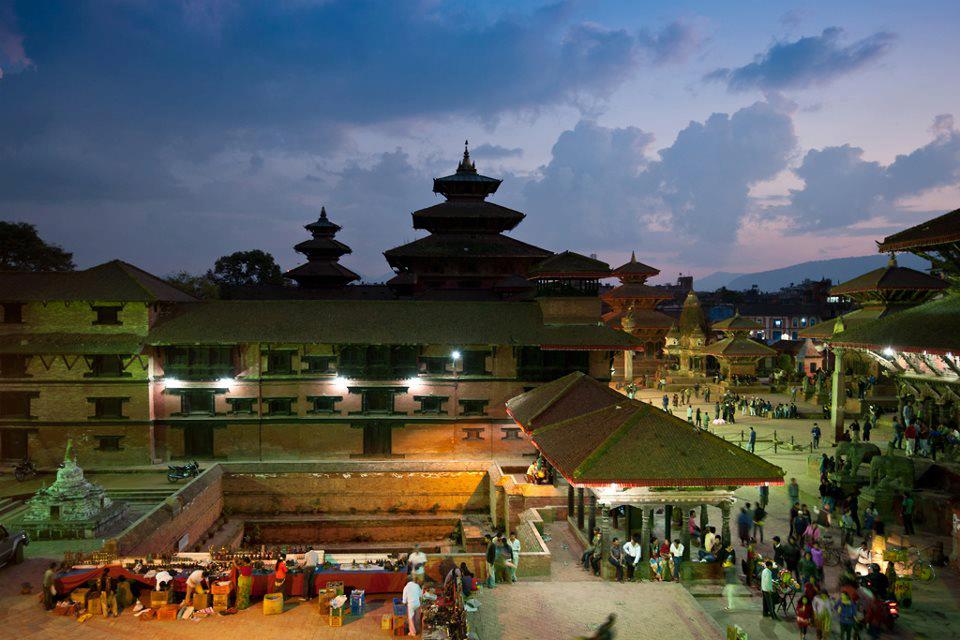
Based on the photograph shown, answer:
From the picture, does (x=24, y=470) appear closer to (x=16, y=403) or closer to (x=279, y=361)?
(x=16, y=403)

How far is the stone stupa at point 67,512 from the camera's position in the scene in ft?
76.2

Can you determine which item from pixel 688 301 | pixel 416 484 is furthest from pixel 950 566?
pixel 688 301

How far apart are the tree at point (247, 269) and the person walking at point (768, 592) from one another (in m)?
74.8

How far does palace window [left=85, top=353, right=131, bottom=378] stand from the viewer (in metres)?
33.4

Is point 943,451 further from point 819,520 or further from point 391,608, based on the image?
point 391,608

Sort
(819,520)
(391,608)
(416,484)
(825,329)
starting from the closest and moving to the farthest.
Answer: (391,608) < (819,520) < (416,484) < (825,329)

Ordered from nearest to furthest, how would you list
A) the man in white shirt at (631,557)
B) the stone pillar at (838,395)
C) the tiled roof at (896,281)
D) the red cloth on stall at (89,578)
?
the red cloth on stall at (89,578), the man in white shirt at (631,557), the stone pillar at (838,395), the tiled roof at (896,281)

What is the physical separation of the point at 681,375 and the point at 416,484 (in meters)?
37.7

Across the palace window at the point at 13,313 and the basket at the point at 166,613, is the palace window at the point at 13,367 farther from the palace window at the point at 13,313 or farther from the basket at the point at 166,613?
the basket at the point at 166,613

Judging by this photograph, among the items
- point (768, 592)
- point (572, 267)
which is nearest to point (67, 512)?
point (768, 592)

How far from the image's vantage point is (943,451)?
2561cm

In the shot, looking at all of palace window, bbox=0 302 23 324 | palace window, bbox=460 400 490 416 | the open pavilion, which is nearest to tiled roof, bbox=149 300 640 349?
palace window, bbox=460 400 490 416

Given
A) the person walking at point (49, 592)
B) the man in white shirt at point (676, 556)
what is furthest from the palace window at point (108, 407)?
the man in white shirt at point (676, 556)

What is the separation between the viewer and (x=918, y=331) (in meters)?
23.3
